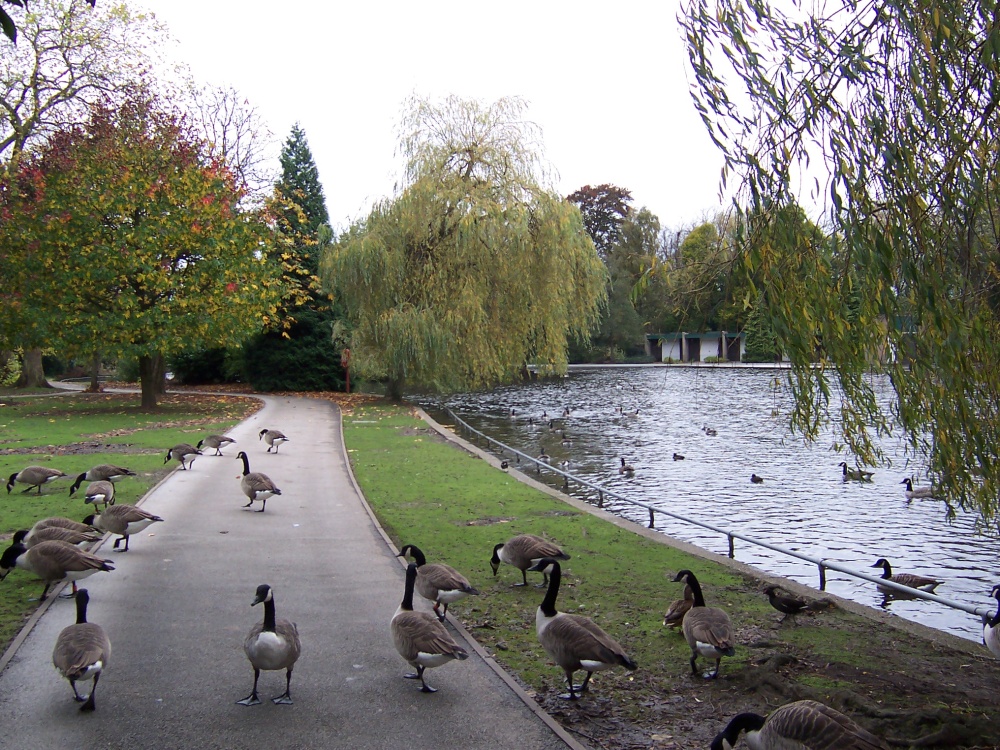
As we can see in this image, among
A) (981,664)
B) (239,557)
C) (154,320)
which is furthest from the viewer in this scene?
(154,320)

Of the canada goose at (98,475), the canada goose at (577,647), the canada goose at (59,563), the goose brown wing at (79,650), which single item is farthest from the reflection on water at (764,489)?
the canada goose at (98,475)

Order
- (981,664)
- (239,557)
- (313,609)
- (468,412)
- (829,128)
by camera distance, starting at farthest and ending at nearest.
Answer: (468,412), (239,557), (313,609), (981,664), (829,128)

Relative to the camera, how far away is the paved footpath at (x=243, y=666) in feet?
19.4

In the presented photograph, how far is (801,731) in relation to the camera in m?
5.00

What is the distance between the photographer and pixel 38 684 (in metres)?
6.66

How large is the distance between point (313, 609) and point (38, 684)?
9.10ft

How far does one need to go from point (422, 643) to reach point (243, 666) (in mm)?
1849

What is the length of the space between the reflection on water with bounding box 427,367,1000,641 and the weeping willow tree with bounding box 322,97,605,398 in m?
3.88

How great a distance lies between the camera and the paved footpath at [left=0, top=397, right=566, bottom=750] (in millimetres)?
5918

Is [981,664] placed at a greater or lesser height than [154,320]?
lesser

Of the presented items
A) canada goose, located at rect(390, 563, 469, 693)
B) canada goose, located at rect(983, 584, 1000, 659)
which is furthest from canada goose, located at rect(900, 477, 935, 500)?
canada goose, located at rect(390, 563, 469, 693)

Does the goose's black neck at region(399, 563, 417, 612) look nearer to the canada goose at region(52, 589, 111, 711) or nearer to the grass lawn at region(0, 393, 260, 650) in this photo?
the canada goose at region(52, 589, 111, 711)

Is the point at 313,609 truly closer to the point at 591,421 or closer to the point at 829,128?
the point at 829,128

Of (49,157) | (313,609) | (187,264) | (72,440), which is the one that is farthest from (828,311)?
(49,157)
